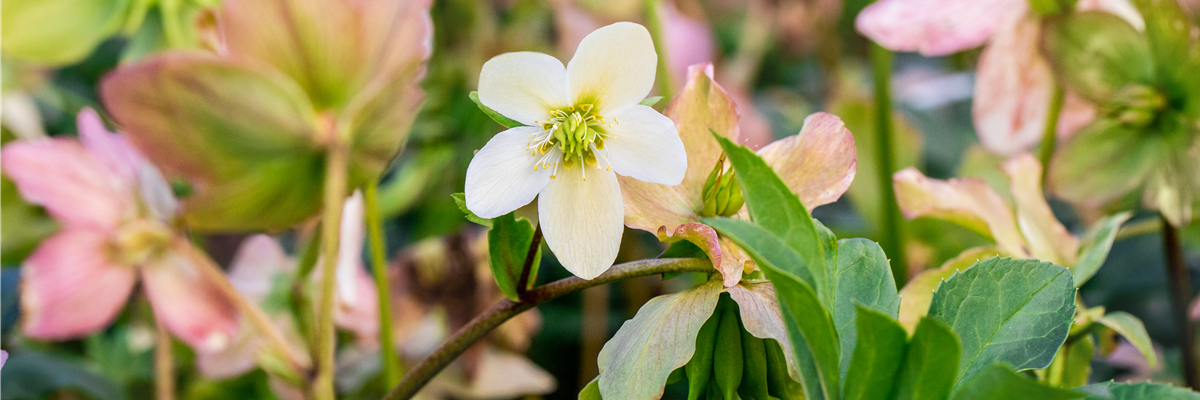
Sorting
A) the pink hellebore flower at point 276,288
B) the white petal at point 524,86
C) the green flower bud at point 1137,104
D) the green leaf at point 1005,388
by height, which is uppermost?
the white petal at point 524,86

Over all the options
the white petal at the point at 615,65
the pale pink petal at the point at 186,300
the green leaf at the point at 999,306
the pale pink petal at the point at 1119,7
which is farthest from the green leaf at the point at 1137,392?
the pale pink petal at the point at 186,300

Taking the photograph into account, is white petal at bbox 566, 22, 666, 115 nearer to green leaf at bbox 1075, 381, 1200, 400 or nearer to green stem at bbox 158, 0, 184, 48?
green leaf at bbox 1075, 381, 1200, 400

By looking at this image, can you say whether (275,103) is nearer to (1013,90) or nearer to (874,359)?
(874,359)

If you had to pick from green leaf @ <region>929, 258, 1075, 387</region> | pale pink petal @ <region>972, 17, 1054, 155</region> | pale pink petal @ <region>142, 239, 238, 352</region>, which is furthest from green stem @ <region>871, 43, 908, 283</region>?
pale pink petal @ <region>142, 239, 238, 352</region>

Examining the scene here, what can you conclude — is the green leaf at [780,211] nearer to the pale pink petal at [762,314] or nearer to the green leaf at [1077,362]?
the pale pink petal at [762,314]

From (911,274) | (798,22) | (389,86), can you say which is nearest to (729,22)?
(798,22)

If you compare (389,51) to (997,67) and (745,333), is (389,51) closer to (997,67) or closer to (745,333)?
(745,333)

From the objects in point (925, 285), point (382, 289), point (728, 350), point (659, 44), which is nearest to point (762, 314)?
point (728, 350)
